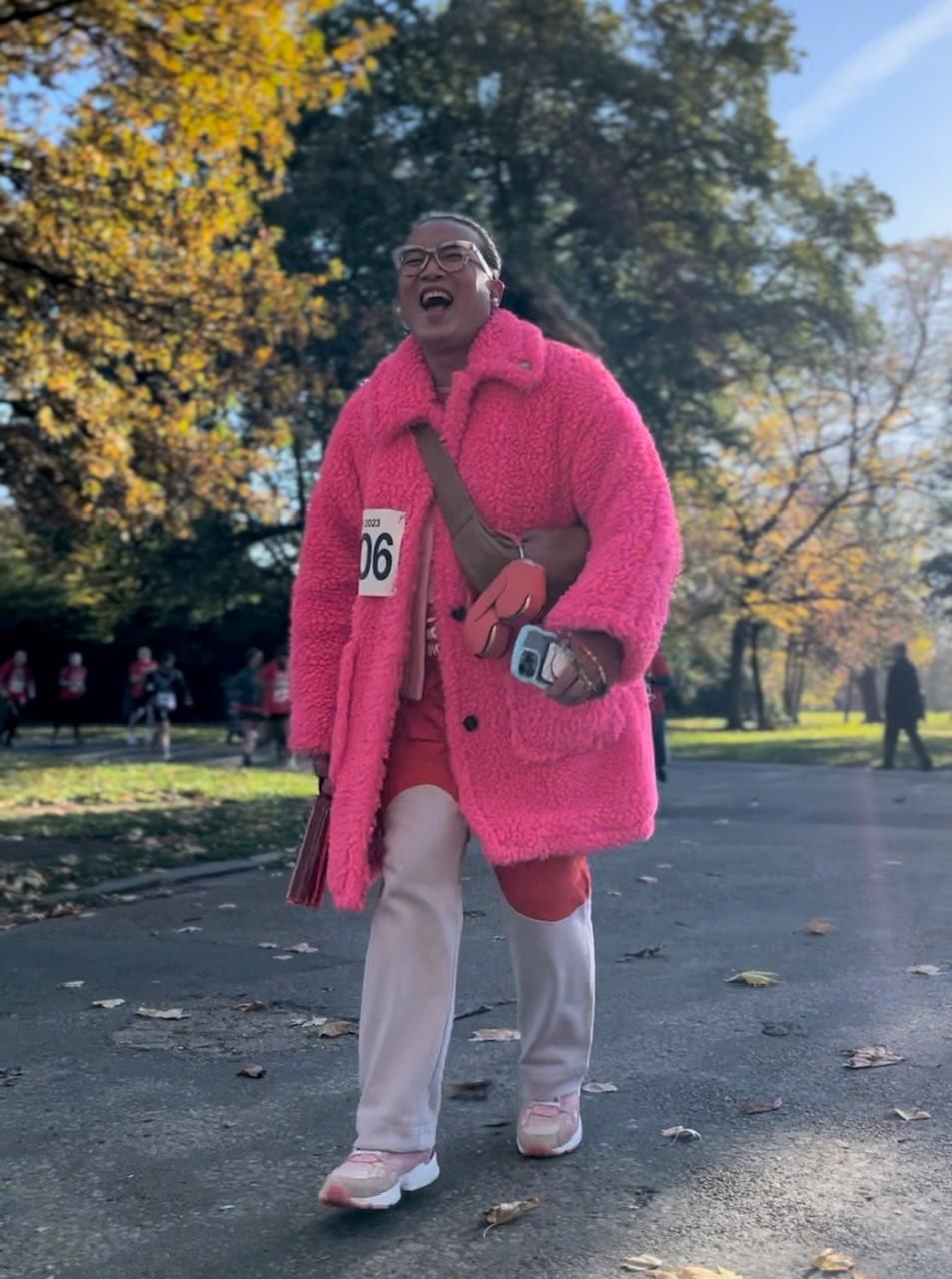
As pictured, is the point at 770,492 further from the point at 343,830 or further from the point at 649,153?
the point at 343,830

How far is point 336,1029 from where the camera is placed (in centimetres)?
495

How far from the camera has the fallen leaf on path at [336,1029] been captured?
4.89 metres

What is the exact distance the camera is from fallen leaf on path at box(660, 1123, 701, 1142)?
147 inches

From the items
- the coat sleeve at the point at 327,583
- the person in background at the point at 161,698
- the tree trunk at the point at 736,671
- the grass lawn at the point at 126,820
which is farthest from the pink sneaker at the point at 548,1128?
the tree trunk at the point at 736,671

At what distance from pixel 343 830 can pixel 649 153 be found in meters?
27.6

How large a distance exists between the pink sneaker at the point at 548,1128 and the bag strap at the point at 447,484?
1.29 m

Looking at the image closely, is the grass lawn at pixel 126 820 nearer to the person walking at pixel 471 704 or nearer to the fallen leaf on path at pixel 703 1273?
the person walking at pixel 471 704

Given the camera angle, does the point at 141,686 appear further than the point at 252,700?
Yes

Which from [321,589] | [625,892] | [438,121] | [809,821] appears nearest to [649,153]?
[438,121]

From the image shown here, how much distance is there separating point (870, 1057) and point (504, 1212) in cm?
170

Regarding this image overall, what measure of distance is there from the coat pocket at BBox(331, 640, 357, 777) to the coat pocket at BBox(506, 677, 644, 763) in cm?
36

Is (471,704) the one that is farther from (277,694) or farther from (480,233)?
(277,694)

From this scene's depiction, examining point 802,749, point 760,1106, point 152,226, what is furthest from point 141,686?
point 760,1106

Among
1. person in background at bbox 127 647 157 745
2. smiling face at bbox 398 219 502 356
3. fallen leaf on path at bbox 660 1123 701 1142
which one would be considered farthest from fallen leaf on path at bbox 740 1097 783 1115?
person in background at bbox 127 647 157 745
